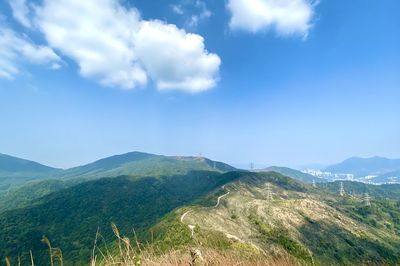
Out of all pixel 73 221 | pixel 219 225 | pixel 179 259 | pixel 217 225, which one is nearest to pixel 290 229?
pixel 219 225

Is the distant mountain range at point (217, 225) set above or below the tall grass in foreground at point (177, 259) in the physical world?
below

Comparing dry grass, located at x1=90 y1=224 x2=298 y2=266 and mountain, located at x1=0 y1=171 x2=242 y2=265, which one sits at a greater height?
dry grass, located at x1=90 y1=224 x2=298 y2=266

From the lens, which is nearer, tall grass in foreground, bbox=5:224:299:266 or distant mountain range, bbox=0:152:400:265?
tall grass in foreground, bbox=5:224:299:266

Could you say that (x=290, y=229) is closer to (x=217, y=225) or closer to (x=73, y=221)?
(x=217, y=225)

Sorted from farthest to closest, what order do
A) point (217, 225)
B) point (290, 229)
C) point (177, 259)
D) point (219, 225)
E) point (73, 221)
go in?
point (73, 221)
point (290, 229)
point (219, 225)
point (217, 225)
point (177, 259)

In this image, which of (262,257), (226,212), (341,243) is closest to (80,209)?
(226,212)

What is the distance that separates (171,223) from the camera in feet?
276

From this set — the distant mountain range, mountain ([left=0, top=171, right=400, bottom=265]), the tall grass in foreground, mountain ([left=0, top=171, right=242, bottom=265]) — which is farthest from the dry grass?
mountain ([left=0, top=171, right=242, bottom=265])

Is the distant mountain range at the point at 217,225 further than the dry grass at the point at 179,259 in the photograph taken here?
Yes

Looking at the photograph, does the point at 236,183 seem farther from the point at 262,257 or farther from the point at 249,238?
the point at 262,257

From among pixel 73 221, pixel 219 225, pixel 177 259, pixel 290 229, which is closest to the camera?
pixel 177 259

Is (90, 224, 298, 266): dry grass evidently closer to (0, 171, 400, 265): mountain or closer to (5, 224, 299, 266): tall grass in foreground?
(5, 224, 299, 266): tall grass in foreground

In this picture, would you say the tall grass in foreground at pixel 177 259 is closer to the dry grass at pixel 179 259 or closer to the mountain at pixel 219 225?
the dry grass at pixel 179 259

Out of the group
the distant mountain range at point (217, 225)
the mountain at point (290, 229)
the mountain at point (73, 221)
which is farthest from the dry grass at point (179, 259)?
the mountain at point (73, 221)
